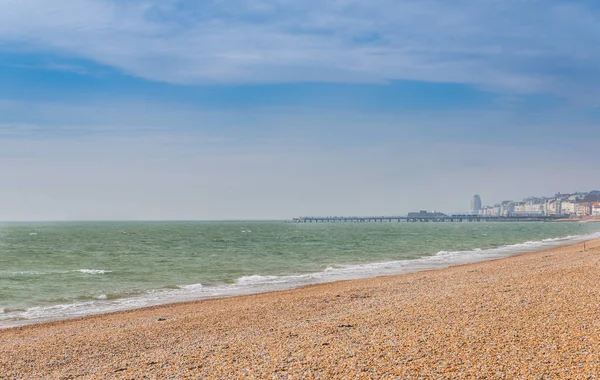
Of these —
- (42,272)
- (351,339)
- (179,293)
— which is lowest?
(42,272)

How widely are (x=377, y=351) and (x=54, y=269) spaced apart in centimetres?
3114

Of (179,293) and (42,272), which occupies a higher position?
(179,293)

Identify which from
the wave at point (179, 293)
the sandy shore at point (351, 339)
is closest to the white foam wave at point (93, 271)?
the wave at point (179, 293)

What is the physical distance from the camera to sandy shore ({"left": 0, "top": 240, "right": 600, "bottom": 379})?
7820 mm

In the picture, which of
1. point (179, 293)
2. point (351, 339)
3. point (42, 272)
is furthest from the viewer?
point (42, 272)

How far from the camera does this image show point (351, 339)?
9.82 meters

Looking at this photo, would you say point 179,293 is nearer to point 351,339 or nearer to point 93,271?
point 93,271

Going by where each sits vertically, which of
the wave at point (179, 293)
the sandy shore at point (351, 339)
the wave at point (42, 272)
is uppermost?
the sandy shore at point (351, 339)

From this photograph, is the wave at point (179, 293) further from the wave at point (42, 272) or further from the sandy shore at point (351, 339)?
the sandy shore at point (351, 339)

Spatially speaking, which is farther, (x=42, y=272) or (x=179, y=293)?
(x=42, y=272)

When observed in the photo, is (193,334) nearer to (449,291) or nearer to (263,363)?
(263,363)

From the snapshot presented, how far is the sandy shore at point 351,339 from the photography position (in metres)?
7.82

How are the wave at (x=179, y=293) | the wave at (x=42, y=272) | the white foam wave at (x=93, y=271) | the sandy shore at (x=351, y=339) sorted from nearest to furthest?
the sandy shore at (x=351, y=339) < the wave at (x=179, y=293) < the wave at (x=42, y=272) < the white foam wave at (x=93, y=271)

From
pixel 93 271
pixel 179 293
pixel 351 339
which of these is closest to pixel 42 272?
pixel 93 271
